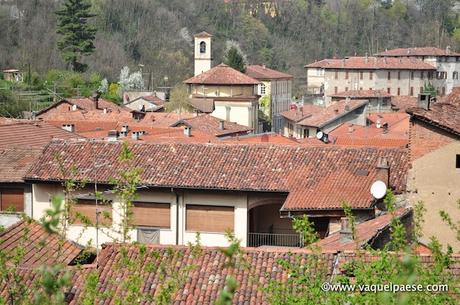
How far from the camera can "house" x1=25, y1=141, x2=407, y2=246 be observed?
62.3ft

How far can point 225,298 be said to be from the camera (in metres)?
4.85

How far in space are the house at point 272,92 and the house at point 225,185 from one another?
47763 mm

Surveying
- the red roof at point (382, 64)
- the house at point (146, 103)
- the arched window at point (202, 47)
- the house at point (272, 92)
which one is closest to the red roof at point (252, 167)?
the house at point (146, 103)

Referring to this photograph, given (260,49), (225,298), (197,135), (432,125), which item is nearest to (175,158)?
(432,125)

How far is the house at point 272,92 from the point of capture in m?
72.0

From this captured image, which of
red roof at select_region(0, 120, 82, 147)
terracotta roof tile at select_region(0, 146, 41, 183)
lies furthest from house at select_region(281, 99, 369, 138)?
terracotta roof tile at select_region(0, 146, 41, 183)

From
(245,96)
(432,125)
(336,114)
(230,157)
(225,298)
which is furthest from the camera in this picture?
(245,96)

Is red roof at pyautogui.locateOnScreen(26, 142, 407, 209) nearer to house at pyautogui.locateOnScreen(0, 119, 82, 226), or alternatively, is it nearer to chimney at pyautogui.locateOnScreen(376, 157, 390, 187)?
chimney at pyautogui.locateOnScreen(376, 157, 390, 187)

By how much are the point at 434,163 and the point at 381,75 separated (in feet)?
200

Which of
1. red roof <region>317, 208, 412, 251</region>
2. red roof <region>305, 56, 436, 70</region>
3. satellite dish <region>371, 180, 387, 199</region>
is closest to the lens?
red roof <region>317, 208, 412, 251</region>

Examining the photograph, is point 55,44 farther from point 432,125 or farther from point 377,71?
point 432,125

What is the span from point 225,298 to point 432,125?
33.7 ft

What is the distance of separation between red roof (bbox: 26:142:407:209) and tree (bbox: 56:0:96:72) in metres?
50.7

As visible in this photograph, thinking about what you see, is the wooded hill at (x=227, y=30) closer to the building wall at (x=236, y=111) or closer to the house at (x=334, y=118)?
the building wall at (x=236, y=111)
